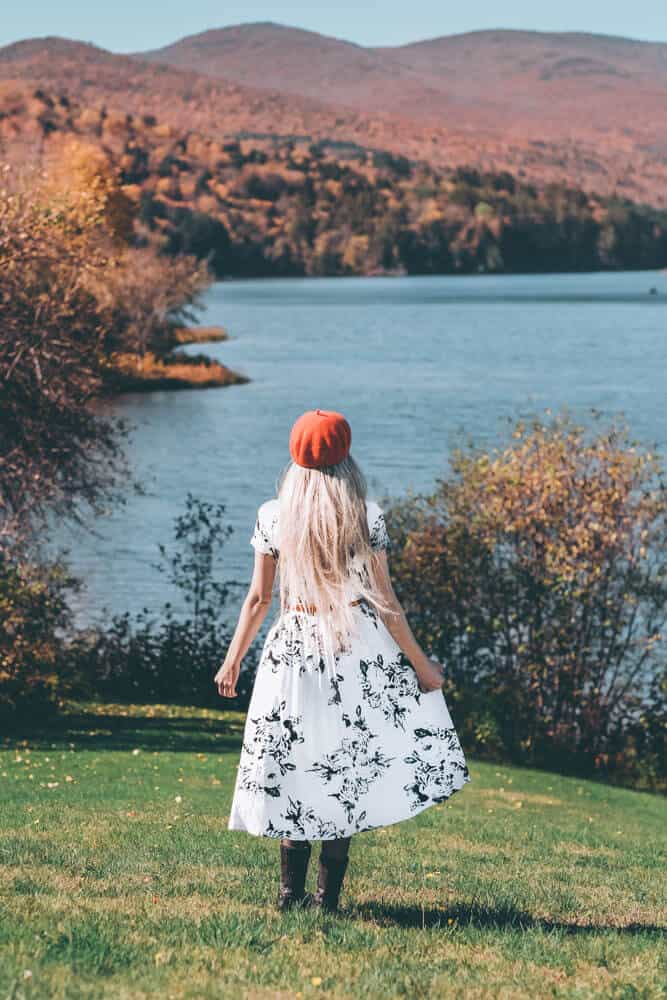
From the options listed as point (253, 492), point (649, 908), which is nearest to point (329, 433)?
point (649, 908)

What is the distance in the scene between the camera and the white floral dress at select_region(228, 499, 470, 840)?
19.9ft

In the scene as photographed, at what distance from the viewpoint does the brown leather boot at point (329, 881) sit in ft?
20.8

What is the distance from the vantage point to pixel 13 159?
24891 millimetres

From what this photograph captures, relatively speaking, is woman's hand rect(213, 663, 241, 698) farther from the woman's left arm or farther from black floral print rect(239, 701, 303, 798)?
black floral print rect(239, 701, 303, 798)

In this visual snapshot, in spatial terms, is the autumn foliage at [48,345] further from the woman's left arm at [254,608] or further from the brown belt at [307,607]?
the brown belt at [307,607]

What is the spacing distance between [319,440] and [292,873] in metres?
2.12

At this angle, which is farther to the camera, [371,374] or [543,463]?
[371,374]

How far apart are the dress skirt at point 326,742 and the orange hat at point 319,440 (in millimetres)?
698

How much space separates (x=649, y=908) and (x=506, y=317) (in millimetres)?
118846

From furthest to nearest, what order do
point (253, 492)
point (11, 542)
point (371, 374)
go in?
point (371, 374) < point (253, 492) < point (11, 542)

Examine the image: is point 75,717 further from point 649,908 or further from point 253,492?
point 253,492

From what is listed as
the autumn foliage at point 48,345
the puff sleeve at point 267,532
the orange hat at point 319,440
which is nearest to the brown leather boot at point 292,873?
the puff sleeve at point 267,532

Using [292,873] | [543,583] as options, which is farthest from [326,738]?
[543,583]

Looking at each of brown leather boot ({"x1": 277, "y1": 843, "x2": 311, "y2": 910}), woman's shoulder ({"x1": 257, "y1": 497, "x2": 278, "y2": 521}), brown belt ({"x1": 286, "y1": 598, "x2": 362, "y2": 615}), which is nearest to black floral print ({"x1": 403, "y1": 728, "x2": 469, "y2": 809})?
brown leather boot ({"x1": 277, "y1": 843, "x2": 311, "y2": 910})
